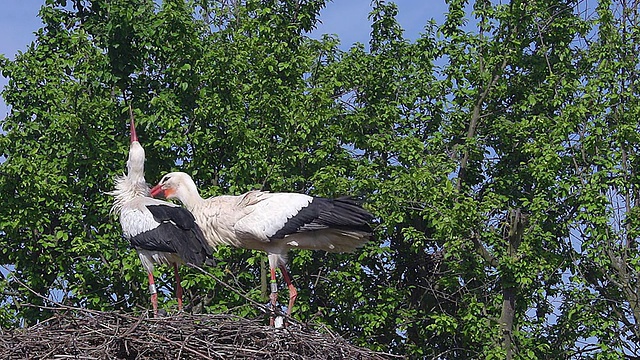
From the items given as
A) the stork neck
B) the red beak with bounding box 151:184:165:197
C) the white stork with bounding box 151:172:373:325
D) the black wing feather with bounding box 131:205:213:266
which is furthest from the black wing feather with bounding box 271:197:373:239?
the red beak with bounding box 151:184:165:197

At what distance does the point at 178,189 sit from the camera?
12.2m

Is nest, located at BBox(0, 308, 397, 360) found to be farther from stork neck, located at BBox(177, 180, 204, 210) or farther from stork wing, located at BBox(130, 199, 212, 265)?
stork neck, located at BBox(177, 180, 204, 210)

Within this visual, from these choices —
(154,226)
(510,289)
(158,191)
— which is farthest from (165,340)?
(510,289)

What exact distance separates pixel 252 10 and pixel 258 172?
3118 mm

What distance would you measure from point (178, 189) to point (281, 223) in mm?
1167

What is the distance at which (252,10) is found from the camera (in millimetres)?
18625

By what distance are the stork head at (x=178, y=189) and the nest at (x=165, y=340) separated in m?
2.31

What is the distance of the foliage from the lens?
1623cm

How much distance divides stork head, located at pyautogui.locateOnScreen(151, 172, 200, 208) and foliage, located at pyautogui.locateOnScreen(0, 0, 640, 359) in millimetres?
3126

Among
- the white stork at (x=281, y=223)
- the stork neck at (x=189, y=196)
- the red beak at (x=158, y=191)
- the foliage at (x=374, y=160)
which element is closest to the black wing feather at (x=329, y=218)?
the white stork at (x=281, y=223)

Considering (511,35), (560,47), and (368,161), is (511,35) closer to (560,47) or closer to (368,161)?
(560,47)

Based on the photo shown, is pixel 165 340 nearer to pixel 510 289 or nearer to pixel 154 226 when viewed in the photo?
pixel 154 226

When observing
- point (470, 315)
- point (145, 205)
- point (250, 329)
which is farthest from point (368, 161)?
point (250, 329)

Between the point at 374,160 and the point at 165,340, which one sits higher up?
the point at 374,160
